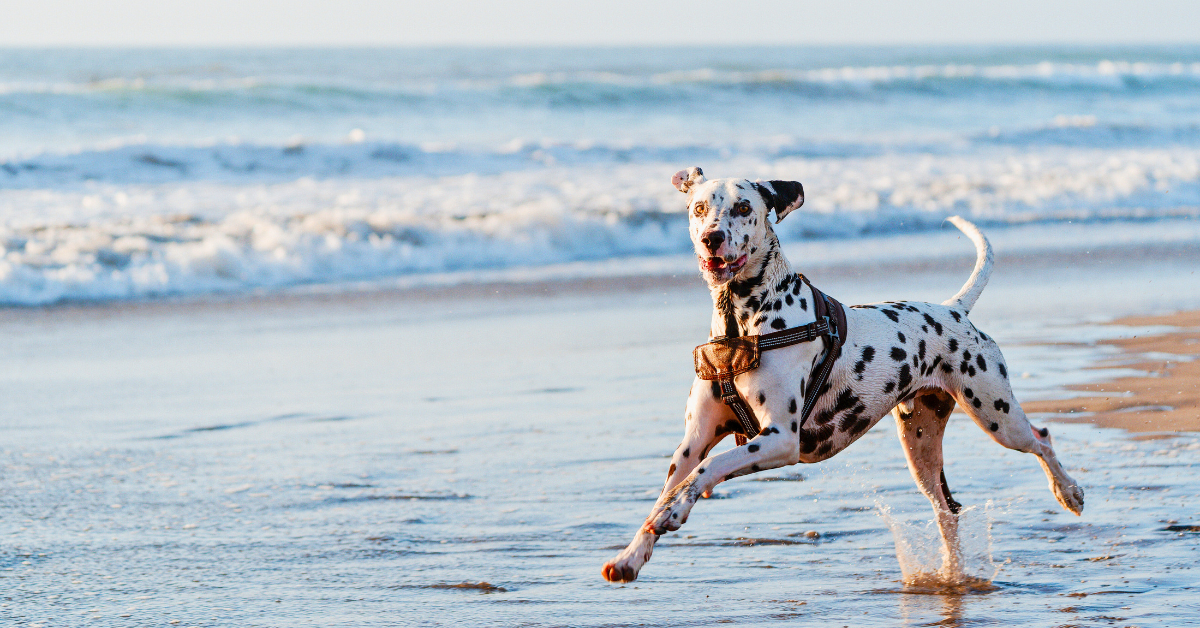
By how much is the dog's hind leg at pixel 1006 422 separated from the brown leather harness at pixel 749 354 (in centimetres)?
66

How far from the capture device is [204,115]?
25.4 metres

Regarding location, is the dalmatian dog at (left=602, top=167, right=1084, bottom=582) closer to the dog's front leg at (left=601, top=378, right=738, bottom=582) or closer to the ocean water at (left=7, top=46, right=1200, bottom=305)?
the dog's front leg at (left=601, top=378, right=738, bottom=582)

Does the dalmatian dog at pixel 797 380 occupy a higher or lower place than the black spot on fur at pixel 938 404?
higher

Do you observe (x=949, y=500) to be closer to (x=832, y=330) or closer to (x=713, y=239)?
(x=832, y=330)

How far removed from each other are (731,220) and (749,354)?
0.40 m

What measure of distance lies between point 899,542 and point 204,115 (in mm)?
22403

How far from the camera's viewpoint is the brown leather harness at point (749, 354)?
4.15 meters

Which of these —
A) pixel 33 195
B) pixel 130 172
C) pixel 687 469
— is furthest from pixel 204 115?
pixel 687 469

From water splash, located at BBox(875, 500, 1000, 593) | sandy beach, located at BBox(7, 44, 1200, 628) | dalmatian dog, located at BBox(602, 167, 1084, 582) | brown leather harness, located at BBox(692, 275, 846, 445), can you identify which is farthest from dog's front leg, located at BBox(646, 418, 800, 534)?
water splash, located at BBox(875, 500, 1000, 593)

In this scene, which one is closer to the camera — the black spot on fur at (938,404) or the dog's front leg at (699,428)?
the dog's front leg at (699,428)

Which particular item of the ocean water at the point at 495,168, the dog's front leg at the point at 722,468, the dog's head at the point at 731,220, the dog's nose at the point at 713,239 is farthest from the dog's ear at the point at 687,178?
the ocean water at the point at 495,168

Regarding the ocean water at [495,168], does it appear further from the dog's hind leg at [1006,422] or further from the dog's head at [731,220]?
the dog's head at [731,220]

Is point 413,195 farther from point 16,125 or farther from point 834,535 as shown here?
point 834,535

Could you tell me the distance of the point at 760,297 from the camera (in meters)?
4.22
